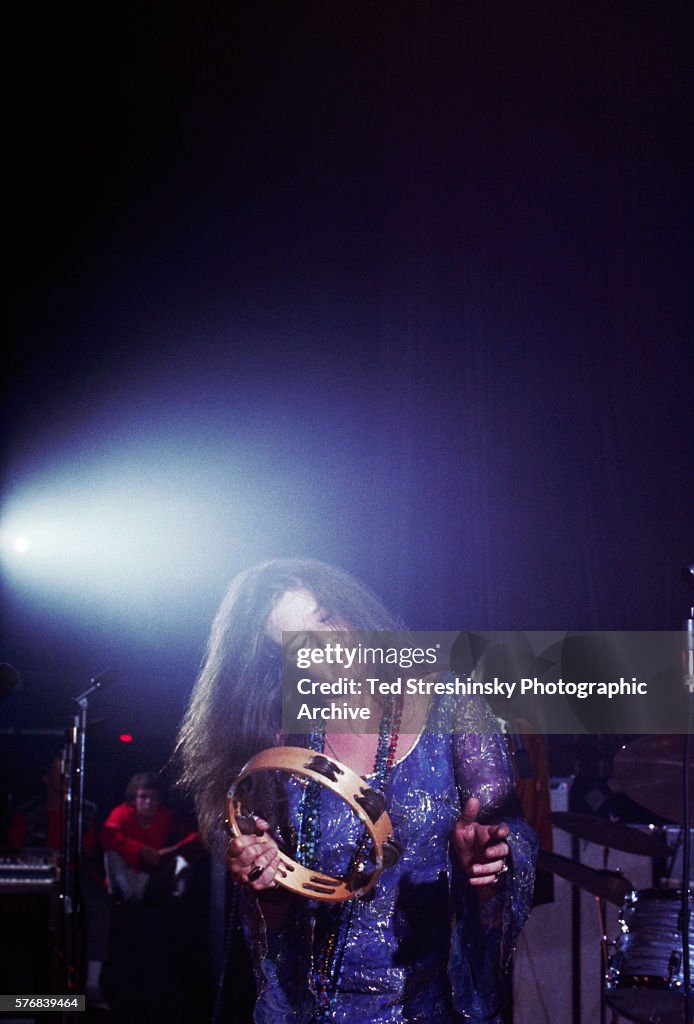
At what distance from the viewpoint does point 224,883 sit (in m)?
4.57

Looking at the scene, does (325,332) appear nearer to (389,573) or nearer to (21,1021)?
(389,573)

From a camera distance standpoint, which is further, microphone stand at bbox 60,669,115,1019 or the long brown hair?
microphone stand at bbox 60,669,115,1019

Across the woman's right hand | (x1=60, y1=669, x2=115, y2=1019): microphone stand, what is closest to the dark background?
(x1=60, y1=669, x2=115, y2=1019): microphone stand

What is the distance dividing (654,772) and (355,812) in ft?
6.35

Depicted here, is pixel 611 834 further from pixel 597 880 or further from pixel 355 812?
pixel 355 812

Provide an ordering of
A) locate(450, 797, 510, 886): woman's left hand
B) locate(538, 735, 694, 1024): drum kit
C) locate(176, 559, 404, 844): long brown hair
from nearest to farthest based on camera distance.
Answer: locate(450, 797, 510, 886): woman's left hand
locate(176, 559, 404, 844): long brown hair
locate(538, 735, 694, 1024): drum kit

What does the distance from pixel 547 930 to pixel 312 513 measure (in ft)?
7.74

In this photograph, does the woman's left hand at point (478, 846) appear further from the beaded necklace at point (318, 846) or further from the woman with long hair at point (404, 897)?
the beaded necklace at point (318, 846)

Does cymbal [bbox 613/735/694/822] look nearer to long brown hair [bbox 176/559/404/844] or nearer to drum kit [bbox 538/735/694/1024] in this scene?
drum kit [bbox 538/735/694/1024]

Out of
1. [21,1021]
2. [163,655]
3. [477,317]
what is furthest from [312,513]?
[163,655]

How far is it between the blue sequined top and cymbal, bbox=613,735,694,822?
162 cm

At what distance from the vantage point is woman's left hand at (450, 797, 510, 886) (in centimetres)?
158

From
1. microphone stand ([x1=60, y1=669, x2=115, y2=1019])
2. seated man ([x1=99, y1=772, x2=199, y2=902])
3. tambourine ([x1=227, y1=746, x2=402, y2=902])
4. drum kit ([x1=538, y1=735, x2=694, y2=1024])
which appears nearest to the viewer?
tambourine ([x1=227, y1=746, x2=402, y2=902])

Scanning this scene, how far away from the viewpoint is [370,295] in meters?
4.60
